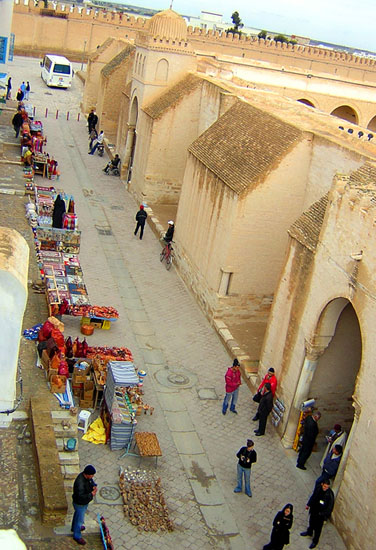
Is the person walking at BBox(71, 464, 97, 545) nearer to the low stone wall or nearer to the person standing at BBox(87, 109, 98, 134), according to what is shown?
the low stone wall

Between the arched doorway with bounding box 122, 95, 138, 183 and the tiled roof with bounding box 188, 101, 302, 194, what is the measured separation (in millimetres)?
8333

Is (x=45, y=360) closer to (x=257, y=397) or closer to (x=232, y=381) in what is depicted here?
(x=232, y=381)

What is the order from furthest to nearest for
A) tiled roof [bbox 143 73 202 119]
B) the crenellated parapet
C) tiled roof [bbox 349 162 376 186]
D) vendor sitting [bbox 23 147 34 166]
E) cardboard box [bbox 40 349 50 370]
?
the crenellated parapet < vendor sitting [bbox 23 147 34 166] < tiled roof [bbox 143 73 202 119] < tiled roof [bbox 349 162 376 186] < cardboard box [bbox 40 349 50 370]

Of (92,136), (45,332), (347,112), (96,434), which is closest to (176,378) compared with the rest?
(96,434)

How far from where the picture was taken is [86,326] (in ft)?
54.5

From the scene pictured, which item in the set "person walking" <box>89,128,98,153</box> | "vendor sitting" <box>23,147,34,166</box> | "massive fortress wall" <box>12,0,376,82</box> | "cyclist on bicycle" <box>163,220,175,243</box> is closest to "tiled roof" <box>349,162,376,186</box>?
"cyclist on bicycle" <box>163,220,175,243</box>

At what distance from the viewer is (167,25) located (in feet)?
84.9

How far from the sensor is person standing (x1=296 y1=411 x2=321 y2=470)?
1279cm

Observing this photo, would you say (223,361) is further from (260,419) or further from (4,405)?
(4,405)

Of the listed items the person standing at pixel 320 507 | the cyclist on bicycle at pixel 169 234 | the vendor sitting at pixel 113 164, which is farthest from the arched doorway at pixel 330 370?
the vendor sitting at pixel 113 164

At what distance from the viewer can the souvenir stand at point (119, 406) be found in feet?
41.4

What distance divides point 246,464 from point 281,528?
59.0 inches

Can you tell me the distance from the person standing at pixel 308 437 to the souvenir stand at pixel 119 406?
319cm

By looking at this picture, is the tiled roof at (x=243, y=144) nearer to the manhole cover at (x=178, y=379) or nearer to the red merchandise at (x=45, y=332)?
the manhole cover at (x=178, y=379)
